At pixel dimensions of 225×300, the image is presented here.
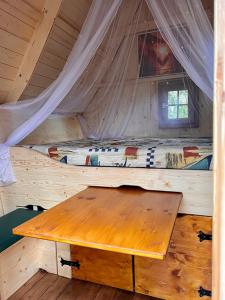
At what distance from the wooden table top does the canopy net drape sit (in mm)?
822

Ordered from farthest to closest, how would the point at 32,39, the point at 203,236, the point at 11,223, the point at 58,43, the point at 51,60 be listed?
the point at 51,60 < the point at 58,43 < the point at 32,39 < the point at 11,223 < the point at 203,236

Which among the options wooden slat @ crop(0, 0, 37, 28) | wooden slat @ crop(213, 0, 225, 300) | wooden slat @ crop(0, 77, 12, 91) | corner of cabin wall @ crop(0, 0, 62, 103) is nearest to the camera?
wooden slat @ crop(213, 0, 225, 300)

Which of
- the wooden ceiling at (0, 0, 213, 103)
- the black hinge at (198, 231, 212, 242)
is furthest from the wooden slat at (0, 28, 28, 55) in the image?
the black hinge at (198, 231, 212, 242)

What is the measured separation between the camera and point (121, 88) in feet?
9.01

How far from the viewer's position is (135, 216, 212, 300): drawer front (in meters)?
1.44

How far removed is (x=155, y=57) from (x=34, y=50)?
129 centimetres

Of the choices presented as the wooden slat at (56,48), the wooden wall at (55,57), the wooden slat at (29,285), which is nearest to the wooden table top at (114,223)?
the wooden slat at (29,285)

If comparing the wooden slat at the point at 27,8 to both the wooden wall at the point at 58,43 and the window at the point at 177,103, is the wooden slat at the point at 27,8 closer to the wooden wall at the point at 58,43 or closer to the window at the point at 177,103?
Result: the wooden wall at the point at 58,43

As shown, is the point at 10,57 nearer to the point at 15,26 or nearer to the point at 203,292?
the point at 15,26

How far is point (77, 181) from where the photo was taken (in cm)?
174

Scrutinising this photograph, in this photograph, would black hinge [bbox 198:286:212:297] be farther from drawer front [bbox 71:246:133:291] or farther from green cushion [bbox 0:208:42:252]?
green cushion [bbox 0:208:42:252]

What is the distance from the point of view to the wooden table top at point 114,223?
882 mm

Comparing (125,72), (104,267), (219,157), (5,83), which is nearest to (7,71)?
(5,83)

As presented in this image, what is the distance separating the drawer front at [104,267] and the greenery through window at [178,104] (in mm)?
1679
